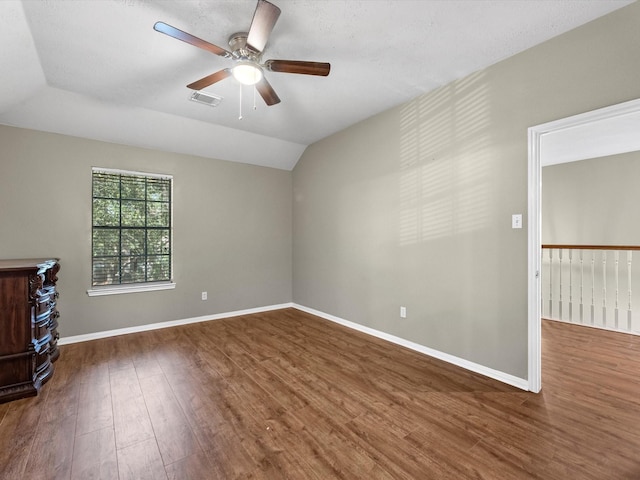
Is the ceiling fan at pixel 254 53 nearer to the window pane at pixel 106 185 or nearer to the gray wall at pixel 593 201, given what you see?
the window pane at pixel 106 185

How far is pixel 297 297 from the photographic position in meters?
5.12

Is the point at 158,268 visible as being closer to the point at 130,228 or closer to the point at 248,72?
the point at 130,228

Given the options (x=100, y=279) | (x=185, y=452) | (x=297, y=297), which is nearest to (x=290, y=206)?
(x=297, y=297)

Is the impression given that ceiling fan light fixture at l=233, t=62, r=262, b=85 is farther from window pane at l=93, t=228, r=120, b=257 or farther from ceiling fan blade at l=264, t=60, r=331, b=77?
window pane at l=93, t=228, r=120, b=257

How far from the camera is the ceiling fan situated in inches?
66.2

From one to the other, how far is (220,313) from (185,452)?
→ 2952 mm

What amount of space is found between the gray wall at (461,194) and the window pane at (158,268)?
242 centimetres

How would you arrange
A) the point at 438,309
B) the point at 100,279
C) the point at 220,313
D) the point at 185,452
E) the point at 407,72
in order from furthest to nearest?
the point at 220,313, the point at 100,279, the point at 438,309, the point at 407,72, the point at 185,452

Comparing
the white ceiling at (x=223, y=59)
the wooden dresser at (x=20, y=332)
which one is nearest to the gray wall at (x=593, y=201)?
the white ceiling at (x=223, y=59)

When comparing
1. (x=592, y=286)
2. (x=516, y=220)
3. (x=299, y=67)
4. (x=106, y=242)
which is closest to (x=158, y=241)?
(x=106, y=242)

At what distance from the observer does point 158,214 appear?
4.11 meters

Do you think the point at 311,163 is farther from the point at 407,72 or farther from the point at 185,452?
the point at 185,452

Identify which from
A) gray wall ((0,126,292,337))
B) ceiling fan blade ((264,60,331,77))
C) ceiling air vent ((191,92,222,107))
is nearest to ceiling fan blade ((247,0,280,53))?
ceiling fan blade ((264,60,331,77))

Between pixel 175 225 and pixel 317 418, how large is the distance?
130 inches
